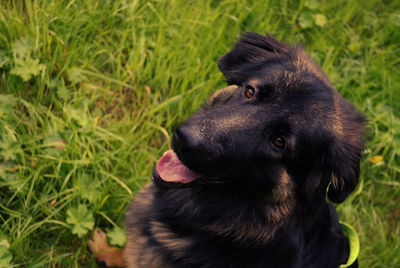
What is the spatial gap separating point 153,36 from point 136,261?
6.59 ft

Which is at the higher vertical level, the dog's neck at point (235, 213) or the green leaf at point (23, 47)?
the green leaf at point (23, 47)

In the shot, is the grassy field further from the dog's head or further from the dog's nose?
the dog's nose

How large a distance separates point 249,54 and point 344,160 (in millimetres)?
930

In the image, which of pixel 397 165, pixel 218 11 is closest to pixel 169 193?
pixel 218 11

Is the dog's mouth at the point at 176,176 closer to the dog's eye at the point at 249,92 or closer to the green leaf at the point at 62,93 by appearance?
the dog's eye at the point at 249,92

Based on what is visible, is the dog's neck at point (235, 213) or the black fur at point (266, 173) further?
the dog's neck at point (235, 213)

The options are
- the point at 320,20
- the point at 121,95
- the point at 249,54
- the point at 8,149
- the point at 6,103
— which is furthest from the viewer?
the point at 320,20

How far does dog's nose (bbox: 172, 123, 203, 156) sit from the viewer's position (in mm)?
2076

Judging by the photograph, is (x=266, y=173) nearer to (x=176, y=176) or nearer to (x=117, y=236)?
(x=176, y=176)

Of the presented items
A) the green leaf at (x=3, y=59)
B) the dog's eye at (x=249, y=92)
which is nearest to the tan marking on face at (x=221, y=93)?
the dog's eye at (x=249, y=92)

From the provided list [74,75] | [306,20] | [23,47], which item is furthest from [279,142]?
[306,20]

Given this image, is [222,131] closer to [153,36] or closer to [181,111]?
[181,111]

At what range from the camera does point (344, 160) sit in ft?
7.68

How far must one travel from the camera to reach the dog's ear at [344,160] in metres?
2.33
